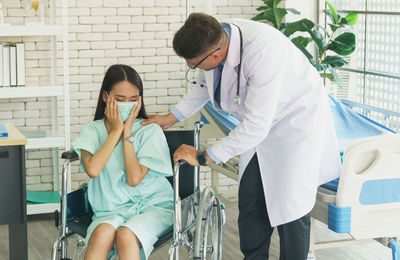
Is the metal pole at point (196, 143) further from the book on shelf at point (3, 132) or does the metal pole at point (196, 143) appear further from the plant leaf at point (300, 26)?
the plant leaf at point (300, 26)

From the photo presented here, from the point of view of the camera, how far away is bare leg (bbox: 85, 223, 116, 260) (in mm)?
2254

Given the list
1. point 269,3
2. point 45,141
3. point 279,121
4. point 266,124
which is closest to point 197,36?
point 266,124

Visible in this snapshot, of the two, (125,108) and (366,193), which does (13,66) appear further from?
(366,193)

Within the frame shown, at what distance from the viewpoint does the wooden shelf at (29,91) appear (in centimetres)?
368

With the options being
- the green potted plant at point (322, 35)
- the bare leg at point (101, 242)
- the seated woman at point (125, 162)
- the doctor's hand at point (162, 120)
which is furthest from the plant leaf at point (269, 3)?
the bare leg at point (101, 242)

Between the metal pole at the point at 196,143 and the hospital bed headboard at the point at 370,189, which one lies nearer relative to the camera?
the hospital bed headboard at the point at 370,189

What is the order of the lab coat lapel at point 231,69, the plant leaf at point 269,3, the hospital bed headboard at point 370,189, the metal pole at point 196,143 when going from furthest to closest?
the plant leaf at point 269,3, the metal pole at point 196,143, the hospital bed headboard at point 370,189, the lab coat lapel at point 231,69

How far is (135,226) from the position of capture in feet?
7.58

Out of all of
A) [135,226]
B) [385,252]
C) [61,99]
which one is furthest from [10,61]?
[385,252]

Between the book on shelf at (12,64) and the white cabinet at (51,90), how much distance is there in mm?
68

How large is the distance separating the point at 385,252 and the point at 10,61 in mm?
2437

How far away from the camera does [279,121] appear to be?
2.39 m

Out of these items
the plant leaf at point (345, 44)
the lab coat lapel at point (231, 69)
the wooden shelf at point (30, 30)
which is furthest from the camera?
the plant leaf at point (345, 44)

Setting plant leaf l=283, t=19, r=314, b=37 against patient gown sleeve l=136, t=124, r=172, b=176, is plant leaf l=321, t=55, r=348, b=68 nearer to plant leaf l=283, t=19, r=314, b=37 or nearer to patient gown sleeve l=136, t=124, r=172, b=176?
plant leaf l=283, t=19, r=314, b=37
